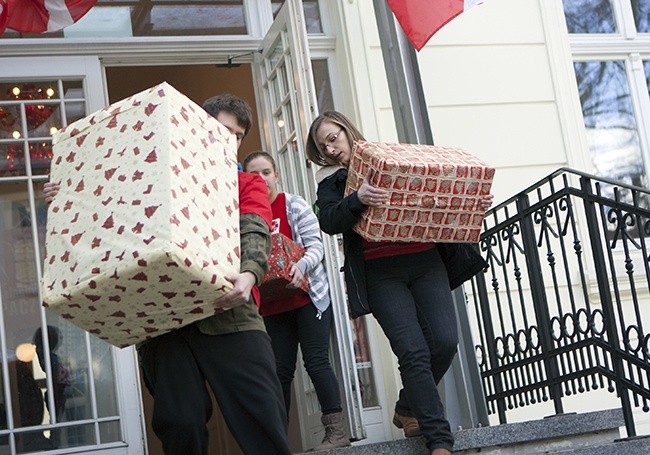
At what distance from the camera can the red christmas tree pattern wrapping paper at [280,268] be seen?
172 inches

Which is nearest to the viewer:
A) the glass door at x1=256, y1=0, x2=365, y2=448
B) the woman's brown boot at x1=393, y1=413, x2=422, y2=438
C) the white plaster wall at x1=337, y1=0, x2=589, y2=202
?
the woman's brown boot at x1=393, y1=413, x2=422, y2=438

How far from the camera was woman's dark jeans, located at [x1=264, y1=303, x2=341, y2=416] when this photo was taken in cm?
452

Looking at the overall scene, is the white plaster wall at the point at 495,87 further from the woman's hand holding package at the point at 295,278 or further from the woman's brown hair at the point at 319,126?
the woman's brown hair at the point at 319,126

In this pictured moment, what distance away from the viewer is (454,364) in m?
4.80

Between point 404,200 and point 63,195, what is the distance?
147 centimetres

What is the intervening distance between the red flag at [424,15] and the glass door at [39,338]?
1.73 metres

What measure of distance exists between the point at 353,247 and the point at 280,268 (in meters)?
0.59

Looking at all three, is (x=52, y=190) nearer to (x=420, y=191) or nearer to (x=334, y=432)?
(x=420, y=191)

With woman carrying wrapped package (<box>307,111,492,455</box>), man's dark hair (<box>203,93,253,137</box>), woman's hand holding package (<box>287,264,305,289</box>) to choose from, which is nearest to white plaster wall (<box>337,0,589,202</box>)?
woman's hand holding package (<box>287,264,305,289</box>)

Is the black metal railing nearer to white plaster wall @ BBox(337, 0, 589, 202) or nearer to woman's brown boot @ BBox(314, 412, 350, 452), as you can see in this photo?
white plaster wall @ BBox(337, 0, 589, 202)

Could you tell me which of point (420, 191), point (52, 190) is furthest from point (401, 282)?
point (52, 190)

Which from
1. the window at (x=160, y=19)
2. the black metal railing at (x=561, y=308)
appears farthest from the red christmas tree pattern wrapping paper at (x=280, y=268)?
the window at (x=160, y=19)

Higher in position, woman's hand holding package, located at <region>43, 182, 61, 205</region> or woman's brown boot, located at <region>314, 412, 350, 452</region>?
woman's hand holding package, located at <region>43, 182, 61, 205</region>

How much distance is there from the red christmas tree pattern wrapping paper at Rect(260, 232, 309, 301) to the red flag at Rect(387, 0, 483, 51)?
127 centimetres
